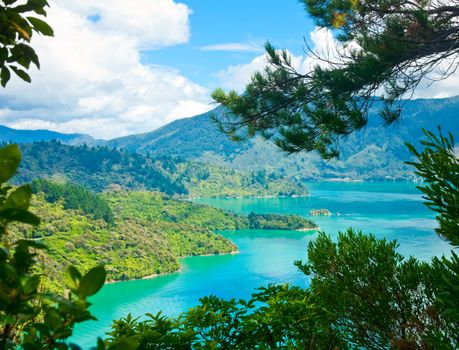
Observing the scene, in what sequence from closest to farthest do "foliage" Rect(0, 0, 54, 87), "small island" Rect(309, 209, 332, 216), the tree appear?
"foliage" Rect(0, 0, 54, 87), the tree, "small island" Rect(309, 209, 332, 216)

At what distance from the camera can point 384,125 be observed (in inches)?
191

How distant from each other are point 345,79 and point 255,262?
130 feet

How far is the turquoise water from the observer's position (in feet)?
108

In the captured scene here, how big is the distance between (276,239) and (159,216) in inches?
736

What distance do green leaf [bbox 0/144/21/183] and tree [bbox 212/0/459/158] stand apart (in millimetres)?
3981

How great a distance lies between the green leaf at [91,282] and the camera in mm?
571

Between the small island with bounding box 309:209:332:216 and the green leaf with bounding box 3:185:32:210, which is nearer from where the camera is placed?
the green leaf with bounding box 3:185:32:210

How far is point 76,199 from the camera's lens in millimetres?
52062

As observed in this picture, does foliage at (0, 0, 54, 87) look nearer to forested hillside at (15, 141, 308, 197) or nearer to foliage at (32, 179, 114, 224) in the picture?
foliage at (32, 179, 114, 224)

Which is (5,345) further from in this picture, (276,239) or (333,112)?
(276,239)

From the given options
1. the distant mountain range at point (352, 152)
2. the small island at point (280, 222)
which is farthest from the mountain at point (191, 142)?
the small island at point (280, 222)

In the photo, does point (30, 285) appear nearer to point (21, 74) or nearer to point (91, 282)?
point (91, 282)

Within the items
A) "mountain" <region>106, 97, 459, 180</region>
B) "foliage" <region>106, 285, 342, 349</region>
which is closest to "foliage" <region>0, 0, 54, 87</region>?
"foliage" <region>106, 285, 342, 349</region>

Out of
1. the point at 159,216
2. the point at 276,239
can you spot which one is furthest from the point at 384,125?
the point at 159,216
